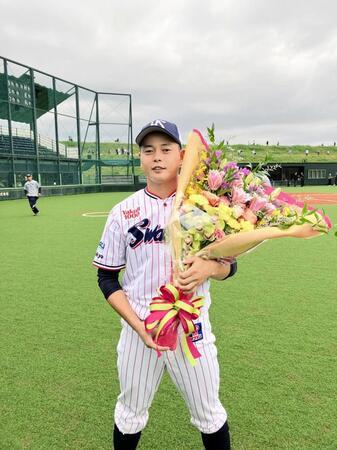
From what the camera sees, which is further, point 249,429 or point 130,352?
point 249,429

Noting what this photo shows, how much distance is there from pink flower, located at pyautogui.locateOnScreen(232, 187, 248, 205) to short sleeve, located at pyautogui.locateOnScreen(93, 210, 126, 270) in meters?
0.62

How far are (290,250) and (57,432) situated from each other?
23.5ft

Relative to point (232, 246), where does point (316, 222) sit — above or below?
above

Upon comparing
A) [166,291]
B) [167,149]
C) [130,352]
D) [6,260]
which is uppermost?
[167,149]

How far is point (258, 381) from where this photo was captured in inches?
129

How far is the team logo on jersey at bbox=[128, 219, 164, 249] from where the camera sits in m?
2.04

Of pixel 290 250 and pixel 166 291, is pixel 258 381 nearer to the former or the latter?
pixel 166 291

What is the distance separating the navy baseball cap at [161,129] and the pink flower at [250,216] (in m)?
0.52

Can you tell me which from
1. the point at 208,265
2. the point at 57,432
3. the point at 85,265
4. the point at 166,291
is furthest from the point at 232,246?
the point at 85,265

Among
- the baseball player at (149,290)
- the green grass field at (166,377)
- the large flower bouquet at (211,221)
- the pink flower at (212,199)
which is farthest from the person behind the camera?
the green grass field at (166,377)

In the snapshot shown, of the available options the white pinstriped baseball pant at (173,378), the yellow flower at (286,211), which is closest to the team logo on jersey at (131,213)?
the white pinstriped baseball pant at (173,378)

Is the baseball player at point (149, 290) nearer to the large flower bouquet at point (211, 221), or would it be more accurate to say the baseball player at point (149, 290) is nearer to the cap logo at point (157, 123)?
the cap logo at point (157, 123)

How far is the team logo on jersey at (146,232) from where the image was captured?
2043 millimetres

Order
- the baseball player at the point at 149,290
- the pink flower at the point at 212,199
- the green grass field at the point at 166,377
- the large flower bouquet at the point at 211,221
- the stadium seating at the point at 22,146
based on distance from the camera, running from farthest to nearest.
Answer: the stadium seating at the point at 22,146, the green grass field at the point at 166,377, the baseball player at the point at 149,290, the pink flower at the point at 212,199, the large flower bouquet at the point at 211,221
